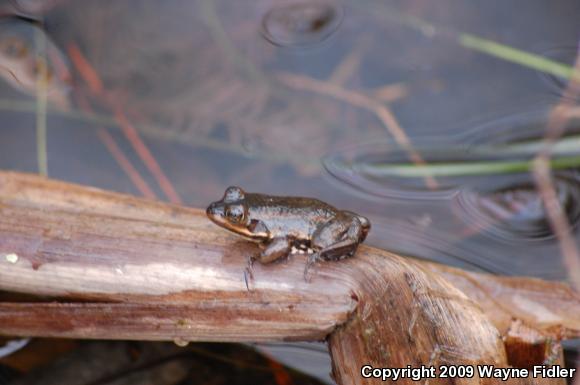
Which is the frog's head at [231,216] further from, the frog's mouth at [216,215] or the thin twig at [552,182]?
the thin twig at [552,182]

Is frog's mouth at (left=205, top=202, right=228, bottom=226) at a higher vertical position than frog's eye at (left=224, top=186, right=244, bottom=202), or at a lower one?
lower

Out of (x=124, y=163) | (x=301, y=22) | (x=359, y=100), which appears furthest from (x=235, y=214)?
(x=301, y=22)

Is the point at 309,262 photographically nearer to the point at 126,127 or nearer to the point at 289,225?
the point at 289,225

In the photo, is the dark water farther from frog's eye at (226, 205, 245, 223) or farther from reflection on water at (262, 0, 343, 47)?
frog's eye at (226, 205, 245, 223)

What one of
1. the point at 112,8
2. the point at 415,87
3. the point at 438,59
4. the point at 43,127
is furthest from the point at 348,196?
→ the point at 112,8

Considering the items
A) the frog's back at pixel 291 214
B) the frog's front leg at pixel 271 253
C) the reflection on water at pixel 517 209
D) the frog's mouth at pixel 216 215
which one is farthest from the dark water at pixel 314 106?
the frog's mouth at pixel 216 215

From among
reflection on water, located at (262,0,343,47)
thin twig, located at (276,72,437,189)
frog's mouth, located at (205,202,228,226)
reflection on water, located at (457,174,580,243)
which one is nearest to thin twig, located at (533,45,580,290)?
reflection on water, located at (457,174,580,243)
